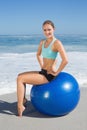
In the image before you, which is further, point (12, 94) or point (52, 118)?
point (12, 94)

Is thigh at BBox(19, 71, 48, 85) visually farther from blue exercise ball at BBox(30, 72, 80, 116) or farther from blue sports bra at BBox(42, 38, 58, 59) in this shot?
blue sports bra at BBox(42, 38, 58, 59)

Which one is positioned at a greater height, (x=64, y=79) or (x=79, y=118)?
(x=64, y=79)

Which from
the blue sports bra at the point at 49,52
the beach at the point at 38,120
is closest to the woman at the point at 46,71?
the blue sports bra at the point at 49,52

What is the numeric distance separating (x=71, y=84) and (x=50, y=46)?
61 centimetres

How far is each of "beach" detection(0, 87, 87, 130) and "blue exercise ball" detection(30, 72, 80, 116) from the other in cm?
14

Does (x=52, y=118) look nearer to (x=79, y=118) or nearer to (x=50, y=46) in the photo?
(x=79, y=118)

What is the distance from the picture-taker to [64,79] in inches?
175

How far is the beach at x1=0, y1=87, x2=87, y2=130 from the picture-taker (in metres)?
4.12

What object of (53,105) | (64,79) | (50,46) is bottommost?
(53,105)

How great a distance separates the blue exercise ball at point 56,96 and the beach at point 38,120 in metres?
0.14

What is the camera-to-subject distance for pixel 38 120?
4426 mm

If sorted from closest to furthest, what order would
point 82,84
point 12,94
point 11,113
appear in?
Result: point 11,113, point 12,94, point 82,84

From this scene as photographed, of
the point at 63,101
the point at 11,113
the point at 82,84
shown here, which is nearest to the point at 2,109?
the point at 11,113

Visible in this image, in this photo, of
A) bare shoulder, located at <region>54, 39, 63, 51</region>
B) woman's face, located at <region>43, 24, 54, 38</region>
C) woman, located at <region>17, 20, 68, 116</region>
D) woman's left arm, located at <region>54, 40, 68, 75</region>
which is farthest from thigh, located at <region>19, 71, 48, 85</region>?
woman's face, located at <region>43, 24, 54, 38</region>
